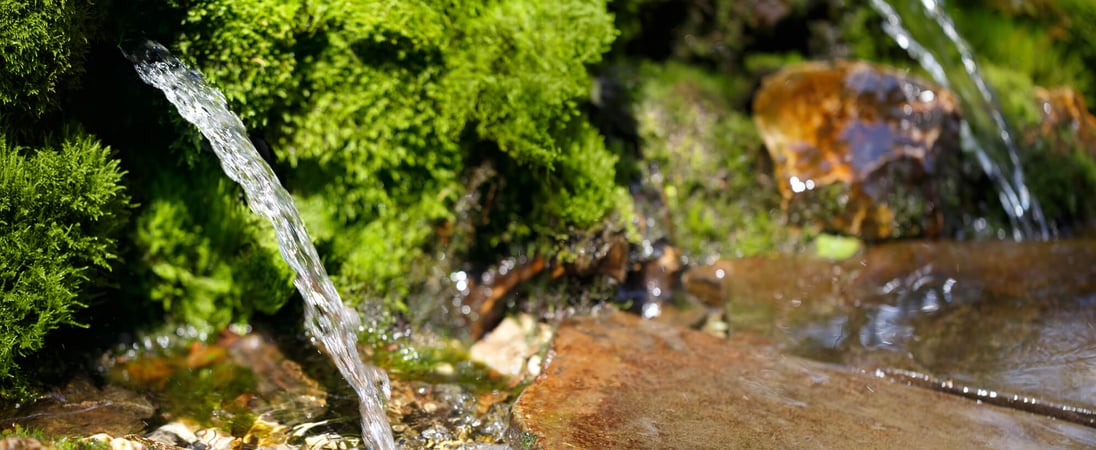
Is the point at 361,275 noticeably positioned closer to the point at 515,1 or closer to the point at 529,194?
the point at 529,194

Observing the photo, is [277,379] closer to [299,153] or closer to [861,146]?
[299,153]

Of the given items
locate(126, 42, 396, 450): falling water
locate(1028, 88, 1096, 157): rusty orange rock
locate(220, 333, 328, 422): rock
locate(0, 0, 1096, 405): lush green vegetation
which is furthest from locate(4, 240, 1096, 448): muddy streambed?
locate(1028, 88, 1096, 157): rusty orange rock

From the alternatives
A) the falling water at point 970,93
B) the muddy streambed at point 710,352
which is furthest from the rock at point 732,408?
the falling water at point 970,93

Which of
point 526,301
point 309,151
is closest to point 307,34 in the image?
point 309,151

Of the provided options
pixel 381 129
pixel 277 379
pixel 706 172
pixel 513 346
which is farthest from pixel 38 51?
pixel 706 172

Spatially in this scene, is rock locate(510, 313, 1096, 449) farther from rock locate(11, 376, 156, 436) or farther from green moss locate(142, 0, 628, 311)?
rock locate(11, 376, 156, 436)

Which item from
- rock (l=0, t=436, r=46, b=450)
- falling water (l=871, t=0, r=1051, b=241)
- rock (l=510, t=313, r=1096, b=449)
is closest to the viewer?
rock (l=0, t=436, r=46, b=450)
